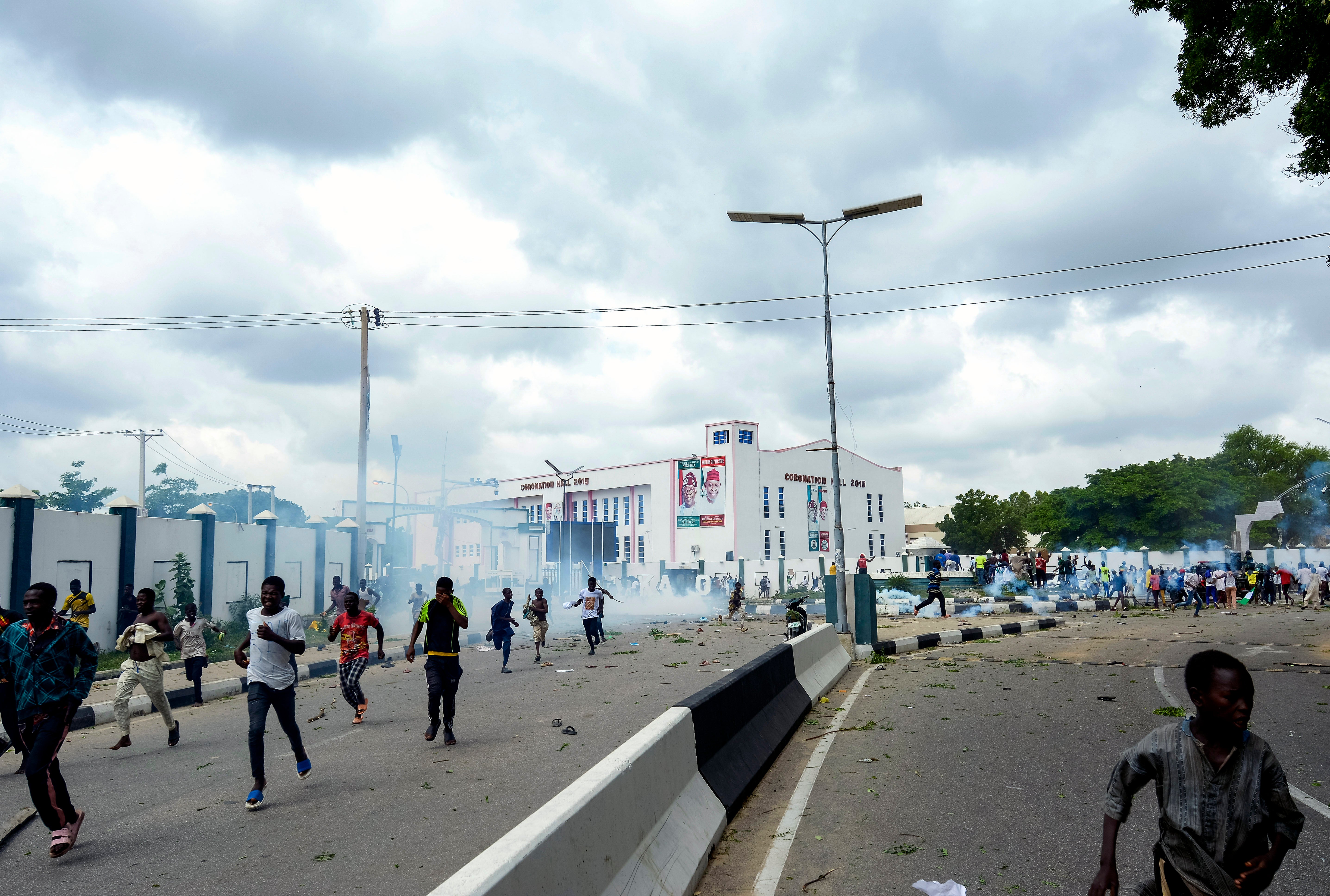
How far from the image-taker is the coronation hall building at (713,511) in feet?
204

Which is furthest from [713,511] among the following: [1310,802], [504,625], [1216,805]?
[1216,805]

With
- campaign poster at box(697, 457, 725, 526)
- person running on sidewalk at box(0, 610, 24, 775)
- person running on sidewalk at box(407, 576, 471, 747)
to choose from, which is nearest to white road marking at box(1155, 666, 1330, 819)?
person running on sidewalk at box(407, 576, 471, 747)

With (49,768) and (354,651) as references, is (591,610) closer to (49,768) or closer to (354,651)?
(354,651)

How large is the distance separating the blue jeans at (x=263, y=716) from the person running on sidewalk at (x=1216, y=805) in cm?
620

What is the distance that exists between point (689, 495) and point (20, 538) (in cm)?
4750

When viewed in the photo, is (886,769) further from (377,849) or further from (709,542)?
(709,542)

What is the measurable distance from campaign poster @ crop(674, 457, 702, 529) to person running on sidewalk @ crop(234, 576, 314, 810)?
5613 cm

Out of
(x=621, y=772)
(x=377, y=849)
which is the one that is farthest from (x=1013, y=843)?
(x=377, y=849)


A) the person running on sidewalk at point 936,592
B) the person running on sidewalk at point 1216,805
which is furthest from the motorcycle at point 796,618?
the person running on sidewalk at point 1216,805

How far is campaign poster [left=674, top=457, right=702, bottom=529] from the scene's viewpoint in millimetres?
63688

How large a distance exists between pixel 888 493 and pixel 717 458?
20.0 meters

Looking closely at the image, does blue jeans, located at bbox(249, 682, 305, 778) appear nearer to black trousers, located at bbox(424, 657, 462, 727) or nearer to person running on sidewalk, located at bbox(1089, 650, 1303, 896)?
black trousers, located at bbox(424, 657, 462, 727)

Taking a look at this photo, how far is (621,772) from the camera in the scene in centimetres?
417

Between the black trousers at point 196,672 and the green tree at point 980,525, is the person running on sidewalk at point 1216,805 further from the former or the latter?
the green tree at point 980,525
